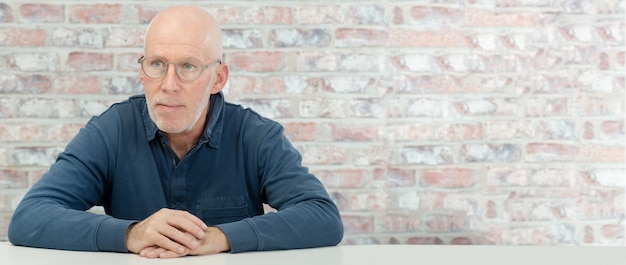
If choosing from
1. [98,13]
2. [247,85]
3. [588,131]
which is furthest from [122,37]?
[588,131]

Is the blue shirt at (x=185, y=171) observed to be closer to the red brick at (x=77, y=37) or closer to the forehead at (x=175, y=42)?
the forehead at (x=175, y=42)

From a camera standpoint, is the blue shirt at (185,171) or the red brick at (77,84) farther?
the red brick at (77,84)

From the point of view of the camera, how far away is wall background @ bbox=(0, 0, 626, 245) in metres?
2.73

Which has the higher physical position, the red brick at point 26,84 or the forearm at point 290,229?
the red brick at point 26,84

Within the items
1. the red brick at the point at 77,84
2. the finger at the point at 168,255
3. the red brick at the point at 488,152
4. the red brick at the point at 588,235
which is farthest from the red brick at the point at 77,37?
the red brick at the point at 588,235

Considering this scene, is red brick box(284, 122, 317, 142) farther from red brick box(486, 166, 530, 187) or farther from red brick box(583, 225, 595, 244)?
red brick box(583, 225, 595, 244)

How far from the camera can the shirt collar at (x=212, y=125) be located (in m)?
1.95

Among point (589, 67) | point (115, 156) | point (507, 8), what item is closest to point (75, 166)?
point (115, 156)

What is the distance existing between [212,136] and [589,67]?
1570 mm

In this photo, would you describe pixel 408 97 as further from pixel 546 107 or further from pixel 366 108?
pixel 546 107

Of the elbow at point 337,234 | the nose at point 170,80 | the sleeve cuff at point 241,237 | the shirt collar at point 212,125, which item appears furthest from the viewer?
the shirt collar at point 212,125

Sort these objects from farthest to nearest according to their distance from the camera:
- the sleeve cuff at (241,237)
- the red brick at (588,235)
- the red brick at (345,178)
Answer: the red brick at (588,235) < the red brick at (345,178) < the sleeve cuff at (241,237)

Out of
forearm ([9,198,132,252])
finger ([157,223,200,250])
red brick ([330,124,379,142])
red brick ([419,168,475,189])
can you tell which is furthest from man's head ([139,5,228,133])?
red brick ([419,168,475,189])

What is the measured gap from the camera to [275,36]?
9.13 ft
